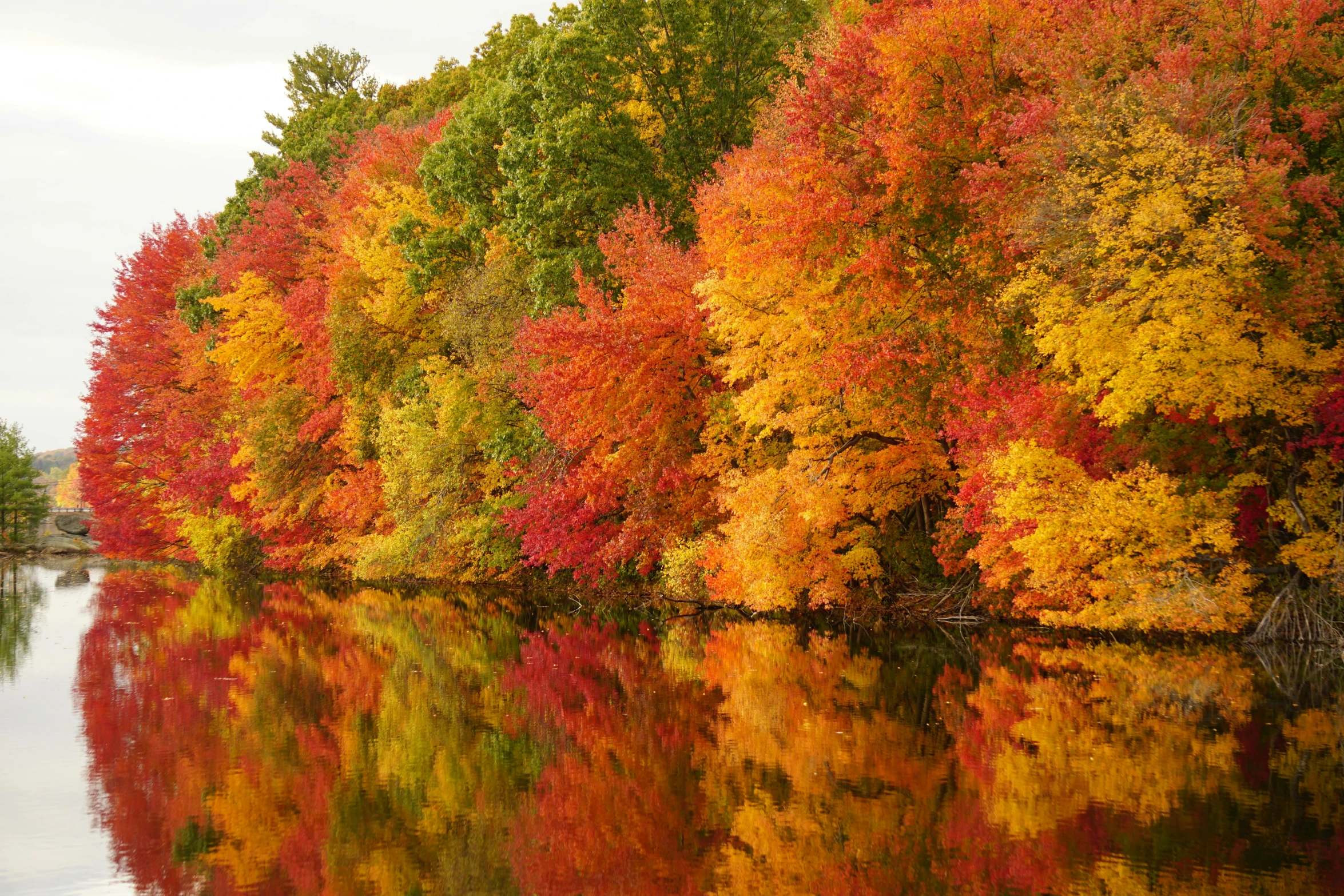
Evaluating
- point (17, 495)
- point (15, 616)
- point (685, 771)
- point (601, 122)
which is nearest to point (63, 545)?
point (17, 495)

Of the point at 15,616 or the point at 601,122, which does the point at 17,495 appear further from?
the point at 601,122

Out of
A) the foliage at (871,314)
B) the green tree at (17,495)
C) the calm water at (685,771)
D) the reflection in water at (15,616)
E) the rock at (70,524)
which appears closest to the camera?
the calm water at (685,771)

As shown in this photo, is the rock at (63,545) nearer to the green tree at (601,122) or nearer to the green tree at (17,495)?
the green tree at (17,495)

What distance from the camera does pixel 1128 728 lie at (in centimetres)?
1202

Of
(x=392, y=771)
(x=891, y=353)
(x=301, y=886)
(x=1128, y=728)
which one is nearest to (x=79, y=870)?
(x=301, y=886)

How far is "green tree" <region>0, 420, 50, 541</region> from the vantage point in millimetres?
63531

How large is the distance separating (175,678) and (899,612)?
12988 mm

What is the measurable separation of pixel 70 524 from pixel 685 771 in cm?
7494

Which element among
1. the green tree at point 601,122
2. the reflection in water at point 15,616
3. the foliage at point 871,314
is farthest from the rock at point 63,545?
the green tree at point 601,122

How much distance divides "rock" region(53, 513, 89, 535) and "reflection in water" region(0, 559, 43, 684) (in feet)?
77.1

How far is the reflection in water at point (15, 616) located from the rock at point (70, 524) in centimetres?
2351

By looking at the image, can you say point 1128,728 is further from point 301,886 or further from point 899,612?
point 899,612

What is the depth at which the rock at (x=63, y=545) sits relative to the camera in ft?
218

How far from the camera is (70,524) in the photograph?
249 ft
